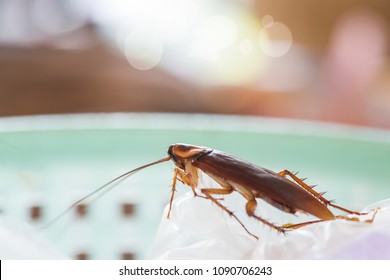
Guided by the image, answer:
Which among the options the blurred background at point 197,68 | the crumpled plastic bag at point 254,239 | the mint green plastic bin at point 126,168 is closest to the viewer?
the crumpled plastic bag at point 254,239

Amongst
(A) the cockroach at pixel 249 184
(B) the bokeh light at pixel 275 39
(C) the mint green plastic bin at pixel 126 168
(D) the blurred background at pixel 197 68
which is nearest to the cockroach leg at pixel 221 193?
(A) the cockroach at pixel 249 184

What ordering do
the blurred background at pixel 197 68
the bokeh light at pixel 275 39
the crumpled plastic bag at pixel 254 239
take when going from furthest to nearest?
the bokeh light at pixel 275 39
the blurred background at pixel 197 68
the crumpled plastic bag at pixel 254 239

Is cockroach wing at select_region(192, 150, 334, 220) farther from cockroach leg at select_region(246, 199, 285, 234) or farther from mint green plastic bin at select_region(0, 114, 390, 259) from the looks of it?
mint green plastic bin at select_region(0, 114, 390, 259)

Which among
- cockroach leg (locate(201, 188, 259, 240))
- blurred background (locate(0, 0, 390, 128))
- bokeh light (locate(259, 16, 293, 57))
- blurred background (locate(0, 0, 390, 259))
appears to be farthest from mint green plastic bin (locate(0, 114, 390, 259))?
bokeh light (locate(259, 16, 293, 57))

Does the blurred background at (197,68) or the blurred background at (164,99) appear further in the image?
the blurred background at (197,68)

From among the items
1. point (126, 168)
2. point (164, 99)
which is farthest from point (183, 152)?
point (164, 99)

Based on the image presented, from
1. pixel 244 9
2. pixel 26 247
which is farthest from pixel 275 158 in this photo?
pixel 244 9

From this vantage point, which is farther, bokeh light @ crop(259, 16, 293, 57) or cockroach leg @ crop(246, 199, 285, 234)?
bokeh light @ crop(259, 16, 293, 57)

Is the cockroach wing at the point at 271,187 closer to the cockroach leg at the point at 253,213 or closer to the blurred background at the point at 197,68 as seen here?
the cockroach leg at the point at 253,213
